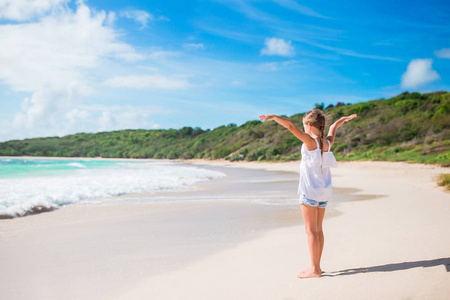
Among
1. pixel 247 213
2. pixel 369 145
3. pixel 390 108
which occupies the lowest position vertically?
pixel 247 213

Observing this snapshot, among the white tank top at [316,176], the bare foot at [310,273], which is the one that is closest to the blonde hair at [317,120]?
the white tank top at [316,176]

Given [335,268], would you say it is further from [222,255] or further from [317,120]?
[317,120]

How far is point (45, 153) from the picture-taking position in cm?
7219

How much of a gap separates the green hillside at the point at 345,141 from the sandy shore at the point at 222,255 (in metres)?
1.59

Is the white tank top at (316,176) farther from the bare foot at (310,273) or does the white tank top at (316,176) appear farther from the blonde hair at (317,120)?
the bare foot at (310,273)

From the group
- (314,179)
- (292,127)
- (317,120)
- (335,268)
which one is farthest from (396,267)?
(292,127)

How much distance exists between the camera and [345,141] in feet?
104

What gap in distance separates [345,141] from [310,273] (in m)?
30.9

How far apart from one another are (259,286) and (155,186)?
9.52 meters

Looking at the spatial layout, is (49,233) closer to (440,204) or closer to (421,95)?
(440,204)

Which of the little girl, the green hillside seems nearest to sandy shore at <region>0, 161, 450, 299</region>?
the little girl

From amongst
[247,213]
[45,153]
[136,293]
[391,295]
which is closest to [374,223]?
[247,213]

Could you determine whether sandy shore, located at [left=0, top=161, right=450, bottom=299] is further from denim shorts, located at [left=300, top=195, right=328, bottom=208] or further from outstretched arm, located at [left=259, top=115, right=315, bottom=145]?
outstretched arm, located at [left=259, top=115, right=315, bottom=145]

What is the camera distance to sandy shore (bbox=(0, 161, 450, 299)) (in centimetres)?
272
